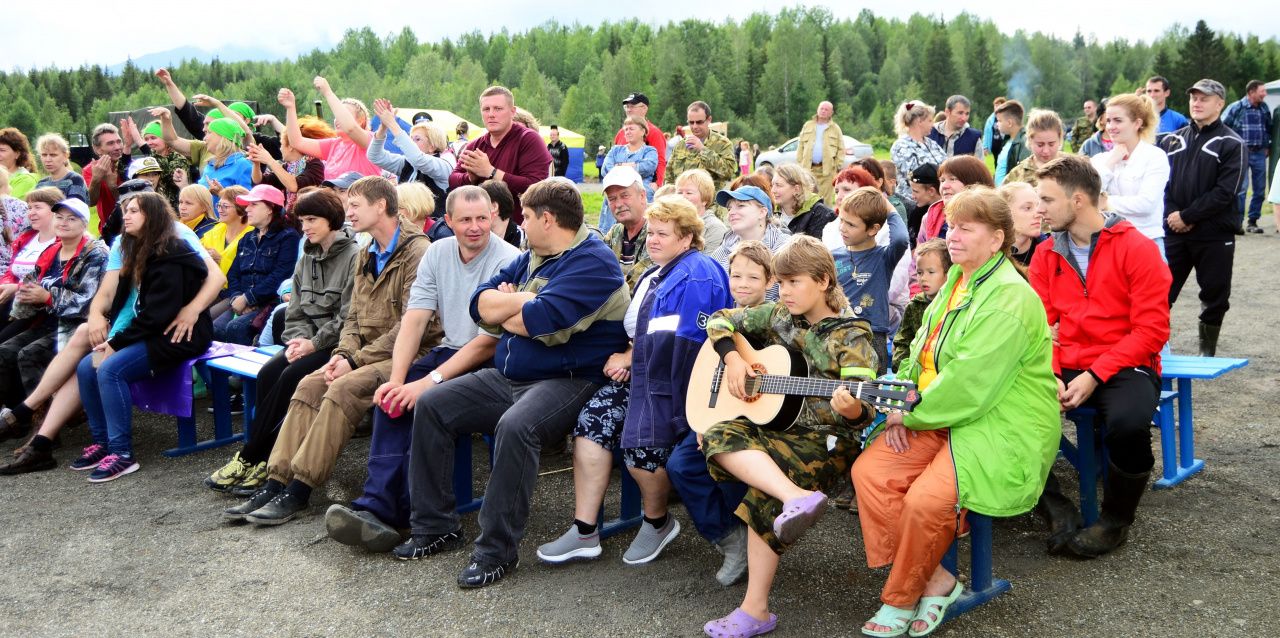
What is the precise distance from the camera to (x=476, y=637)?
3.70 m

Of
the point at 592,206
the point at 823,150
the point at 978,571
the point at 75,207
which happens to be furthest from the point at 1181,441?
the point at 592,206

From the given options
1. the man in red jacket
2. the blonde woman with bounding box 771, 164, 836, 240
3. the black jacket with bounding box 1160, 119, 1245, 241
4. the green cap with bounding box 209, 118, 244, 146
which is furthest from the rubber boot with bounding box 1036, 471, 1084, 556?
the green cap with bounding box 209, 118, 244, 146

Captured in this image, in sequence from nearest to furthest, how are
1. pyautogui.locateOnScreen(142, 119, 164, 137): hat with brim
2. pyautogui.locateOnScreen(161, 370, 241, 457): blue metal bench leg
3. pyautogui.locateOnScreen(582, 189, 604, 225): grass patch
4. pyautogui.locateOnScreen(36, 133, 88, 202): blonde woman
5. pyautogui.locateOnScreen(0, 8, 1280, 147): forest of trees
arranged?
pyautogui.locateOnScreen(161, 370, 241, 457): blue metal bench leg
pyautogui.locateOnScreen(36, 133, 88, 202): blonde woman
pyautogui.locateOnScreen(142, 119, 164, 137): hat with brim
pyautogui.locateOnScreen(582, 189, 604, 225): grass patch
pyautogui.locateOnScreen(0, 8, 1280, 147): forest of trees

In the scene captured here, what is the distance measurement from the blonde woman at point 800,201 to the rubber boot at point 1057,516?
2.17 m

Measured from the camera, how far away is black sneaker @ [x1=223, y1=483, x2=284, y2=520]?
198 inches

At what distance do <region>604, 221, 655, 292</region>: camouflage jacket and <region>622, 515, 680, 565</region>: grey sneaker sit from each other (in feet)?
4.23

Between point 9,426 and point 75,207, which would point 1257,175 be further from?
point 9,426

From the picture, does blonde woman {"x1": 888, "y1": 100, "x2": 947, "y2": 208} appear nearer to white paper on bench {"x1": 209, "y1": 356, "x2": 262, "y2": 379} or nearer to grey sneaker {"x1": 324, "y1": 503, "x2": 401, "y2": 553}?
white paper on bench {"x1": 209, "y1": 356, "x2": 262, "y2": 379}

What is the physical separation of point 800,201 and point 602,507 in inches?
97.1

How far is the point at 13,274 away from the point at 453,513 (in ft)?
15.6

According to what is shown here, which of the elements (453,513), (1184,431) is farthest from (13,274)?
(1184,431)

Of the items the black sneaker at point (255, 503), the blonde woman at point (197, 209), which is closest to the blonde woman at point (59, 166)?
the blonde woman at point (197, 209)

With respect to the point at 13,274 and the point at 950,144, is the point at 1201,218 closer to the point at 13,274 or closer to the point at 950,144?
the point at 950,144

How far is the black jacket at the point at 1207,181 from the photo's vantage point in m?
6.30
